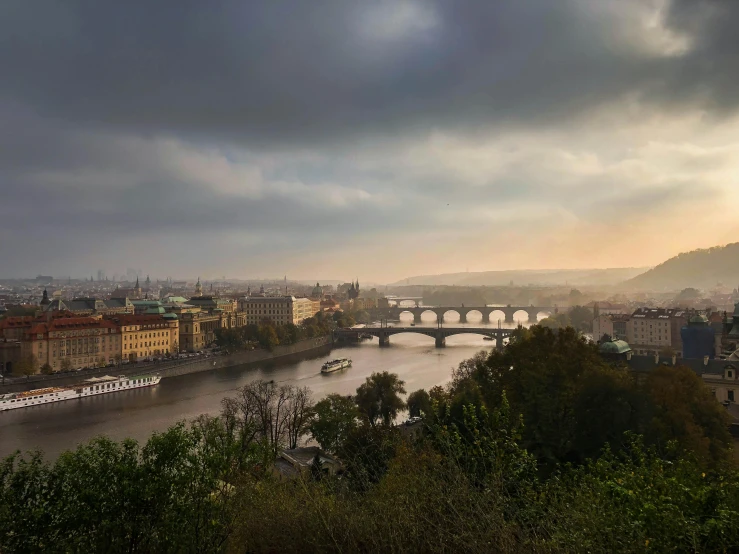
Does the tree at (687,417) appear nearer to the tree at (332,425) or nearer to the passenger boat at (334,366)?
the tree at (332,425)

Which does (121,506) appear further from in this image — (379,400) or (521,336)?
(521,336)

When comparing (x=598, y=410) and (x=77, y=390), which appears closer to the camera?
(x=598, y=410)

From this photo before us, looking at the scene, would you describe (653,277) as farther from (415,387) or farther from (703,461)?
(703,461)

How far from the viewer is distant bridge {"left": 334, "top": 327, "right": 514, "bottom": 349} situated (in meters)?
43.5

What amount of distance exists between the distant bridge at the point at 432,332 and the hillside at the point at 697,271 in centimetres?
8938

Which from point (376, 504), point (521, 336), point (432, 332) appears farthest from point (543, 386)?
point (432, 332)

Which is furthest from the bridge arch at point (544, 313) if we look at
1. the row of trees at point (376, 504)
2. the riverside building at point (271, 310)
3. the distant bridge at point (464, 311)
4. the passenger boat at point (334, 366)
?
the row of trees at point (376, 504)

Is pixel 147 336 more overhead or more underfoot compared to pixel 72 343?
more underfoot

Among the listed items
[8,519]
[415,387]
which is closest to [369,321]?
[415,387]

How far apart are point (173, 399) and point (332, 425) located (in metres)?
11.5

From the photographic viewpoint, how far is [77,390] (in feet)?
74.9

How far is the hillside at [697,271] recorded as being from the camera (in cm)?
11759

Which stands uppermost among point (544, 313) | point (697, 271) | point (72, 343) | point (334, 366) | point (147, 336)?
point (697, 271)

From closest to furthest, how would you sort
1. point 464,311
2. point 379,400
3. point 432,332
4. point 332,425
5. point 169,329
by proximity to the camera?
point 332,425, point 379,400, point 169,329, point 432,332, point 464,311
